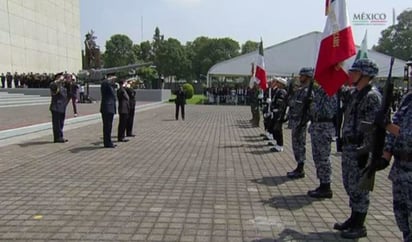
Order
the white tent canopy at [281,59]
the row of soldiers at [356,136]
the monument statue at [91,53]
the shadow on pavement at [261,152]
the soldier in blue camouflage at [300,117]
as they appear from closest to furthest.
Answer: the row of soldiers at [356,136] → the soldier in blue camouflage at [300,117] → the shadow on pavement at [261,152] → the white tent canopy at [281,59] → the monument statue at [91,53]

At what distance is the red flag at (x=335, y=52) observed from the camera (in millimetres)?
6199

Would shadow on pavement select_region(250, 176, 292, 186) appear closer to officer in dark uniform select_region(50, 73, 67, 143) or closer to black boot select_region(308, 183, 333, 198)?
black boot select_region(308, 183, 333, 198)

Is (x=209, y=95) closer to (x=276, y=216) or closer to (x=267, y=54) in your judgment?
(x=267, y=54)

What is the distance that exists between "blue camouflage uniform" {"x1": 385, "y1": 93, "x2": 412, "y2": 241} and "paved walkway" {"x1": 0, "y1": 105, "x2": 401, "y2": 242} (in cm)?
118

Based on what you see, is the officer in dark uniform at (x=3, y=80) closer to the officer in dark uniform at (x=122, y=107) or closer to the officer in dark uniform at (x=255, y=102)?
the officer in dark uniform at (x=255, y=102)

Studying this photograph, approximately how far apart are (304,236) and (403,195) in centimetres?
148

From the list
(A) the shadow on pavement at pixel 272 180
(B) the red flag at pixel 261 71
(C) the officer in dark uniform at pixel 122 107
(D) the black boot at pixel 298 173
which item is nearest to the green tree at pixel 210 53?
(B) the red flag at pixel 261 71

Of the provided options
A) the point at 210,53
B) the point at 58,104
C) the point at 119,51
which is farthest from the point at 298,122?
the point at 119,51

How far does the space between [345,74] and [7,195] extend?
5.36 m

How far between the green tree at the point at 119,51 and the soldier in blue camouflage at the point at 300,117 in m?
92.9

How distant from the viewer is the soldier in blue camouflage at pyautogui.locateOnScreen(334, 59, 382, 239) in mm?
4746

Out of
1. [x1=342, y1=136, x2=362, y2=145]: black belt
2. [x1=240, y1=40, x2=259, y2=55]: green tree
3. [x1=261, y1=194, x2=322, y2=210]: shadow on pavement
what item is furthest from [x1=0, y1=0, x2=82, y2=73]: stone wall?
[x1=240, y1=40, x2=259, y2=55]: green tree

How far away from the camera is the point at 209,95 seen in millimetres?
46156

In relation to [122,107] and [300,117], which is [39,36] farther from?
[300,117]
